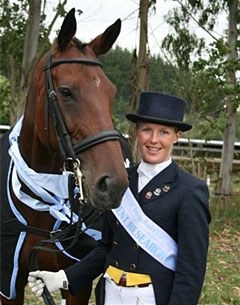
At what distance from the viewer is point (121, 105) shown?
10.2m

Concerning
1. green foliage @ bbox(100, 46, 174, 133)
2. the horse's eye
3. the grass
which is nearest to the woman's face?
→ the horse's eye

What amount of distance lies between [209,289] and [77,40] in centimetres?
364

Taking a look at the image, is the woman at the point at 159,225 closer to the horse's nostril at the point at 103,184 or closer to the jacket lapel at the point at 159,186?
the jacket lapel at the point at 159,186

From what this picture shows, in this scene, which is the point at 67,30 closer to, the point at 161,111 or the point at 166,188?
the point at 161,111

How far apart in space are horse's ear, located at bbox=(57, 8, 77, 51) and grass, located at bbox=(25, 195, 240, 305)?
9.93 ft

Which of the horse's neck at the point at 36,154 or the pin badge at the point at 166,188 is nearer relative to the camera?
the pin badge at the point at 166,188

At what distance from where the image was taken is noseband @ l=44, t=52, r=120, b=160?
7.46 ft

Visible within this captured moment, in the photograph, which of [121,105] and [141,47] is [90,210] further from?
[121,105]

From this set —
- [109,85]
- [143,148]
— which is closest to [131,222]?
[143,148]

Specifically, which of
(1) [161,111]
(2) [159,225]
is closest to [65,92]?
(1) [161,111]

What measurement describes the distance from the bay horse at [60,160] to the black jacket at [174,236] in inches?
6.4

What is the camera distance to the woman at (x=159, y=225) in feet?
6.95

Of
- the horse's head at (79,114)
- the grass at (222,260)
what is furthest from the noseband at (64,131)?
the grass at (222,260)

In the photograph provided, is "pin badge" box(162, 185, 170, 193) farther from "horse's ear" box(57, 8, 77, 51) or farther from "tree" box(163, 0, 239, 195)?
"tree" box(163, 0, 239, 195)
